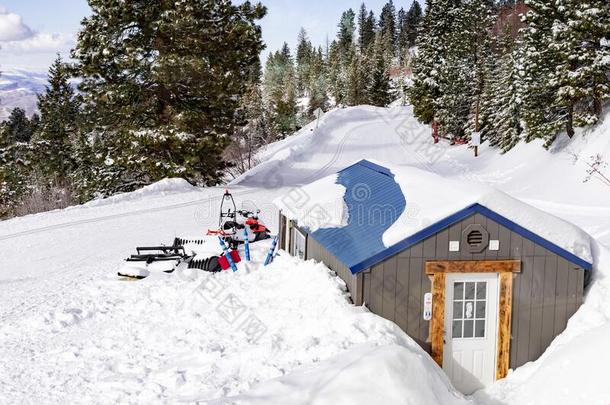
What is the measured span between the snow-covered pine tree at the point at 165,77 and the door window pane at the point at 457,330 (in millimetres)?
18618

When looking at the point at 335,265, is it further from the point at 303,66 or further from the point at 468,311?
the point at 303,66

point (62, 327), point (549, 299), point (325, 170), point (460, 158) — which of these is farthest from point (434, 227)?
point (460, 158)

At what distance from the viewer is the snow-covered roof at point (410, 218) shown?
937 cm

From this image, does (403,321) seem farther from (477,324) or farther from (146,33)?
(146,33)

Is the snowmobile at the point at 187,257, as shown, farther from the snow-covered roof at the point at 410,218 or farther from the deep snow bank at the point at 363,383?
the deep snow bank at the point at 363,383

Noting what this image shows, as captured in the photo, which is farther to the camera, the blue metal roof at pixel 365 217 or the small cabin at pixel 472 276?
the blue metal roof at pixel 365 217

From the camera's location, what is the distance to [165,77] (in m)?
25.4

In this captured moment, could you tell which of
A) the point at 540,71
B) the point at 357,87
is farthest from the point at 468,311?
the point at 357,87

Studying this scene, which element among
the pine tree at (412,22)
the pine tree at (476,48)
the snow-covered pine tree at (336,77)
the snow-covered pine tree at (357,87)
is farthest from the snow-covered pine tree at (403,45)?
the pine tree at (476,48)

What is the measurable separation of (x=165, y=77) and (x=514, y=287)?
20333mm

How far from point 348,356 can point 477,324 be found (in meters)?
3.17

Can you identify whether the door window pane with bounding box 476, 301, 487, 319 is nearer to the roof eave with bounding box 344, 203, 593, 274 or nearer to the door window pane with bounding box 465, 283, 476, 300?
the door window pane with bounding box 465, 283, 476, 300

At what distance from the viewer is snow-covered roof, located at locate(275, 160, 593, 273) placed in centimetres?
937

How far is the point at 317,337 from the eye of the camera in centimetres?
882
